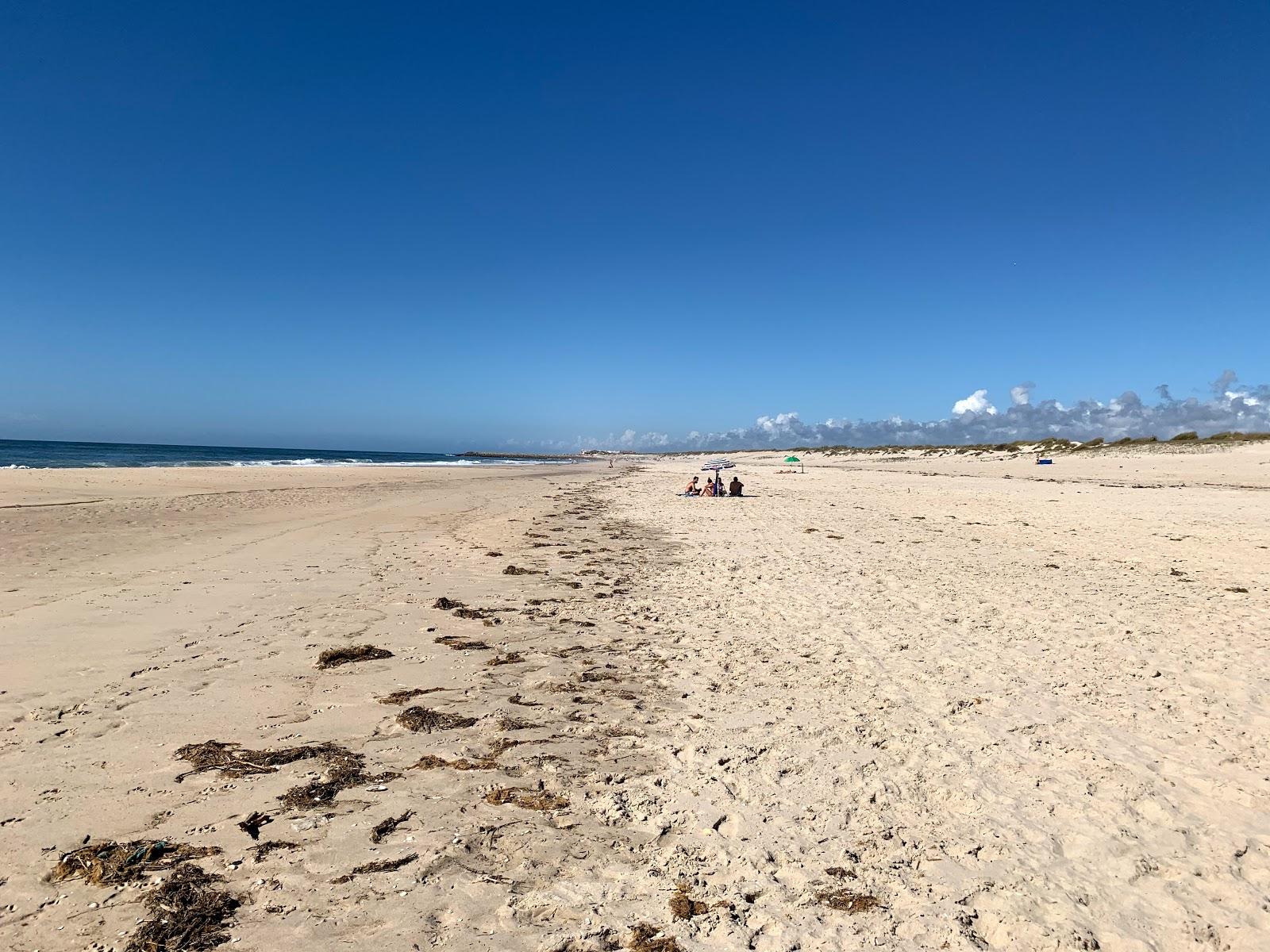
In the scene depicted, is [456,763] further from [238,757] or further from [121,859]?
[121,859]

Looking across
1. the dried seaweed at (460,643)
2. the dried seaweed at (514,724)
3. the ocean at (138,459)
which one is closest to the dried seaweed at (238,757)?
the dried seaweed at (514,724)

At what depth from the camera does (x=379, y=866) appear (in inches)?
130

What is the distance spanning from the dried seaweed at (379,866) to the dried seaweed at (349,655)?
10.4 feet

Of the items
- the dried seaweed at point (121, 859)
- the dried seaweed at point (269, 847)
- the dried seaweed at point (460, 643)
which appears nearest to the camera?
the dried seaweed at point (121, 859)

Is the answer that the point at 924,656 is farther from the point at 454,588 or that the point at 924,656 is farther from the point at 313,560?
the point at 313,560

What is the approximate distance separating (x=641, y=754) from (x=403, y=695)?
228 centimetres

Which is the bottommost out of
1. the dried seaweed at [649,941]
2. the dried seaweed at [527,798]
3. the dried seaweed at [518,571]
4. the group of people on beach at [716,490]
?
the dried seaweed at [649,941]

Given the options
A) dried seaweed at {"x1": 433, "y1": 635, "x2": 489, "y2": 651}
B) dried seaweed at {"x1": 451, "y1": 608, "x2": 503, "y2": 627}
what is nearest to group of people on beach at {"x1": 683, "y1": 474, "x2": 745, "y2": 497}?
dried seaweed at {"x1": 451, "y1": 608, "x2": 503, "y2": 627}

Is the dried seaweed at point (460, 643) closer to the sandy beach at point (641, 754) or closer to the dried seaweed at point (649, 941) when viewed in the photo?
the sandy beach at point (641, 754)

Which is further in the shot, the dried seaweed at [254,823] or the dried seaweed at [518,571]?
the dried seaweed at [518,571]

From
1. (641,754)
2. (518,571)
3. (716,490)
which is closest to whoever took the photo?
(641,754)

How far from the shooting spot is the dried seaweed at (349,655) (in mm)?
6145

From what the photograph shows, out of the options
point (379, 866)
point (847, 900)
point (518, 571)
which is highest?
point (518, 571)

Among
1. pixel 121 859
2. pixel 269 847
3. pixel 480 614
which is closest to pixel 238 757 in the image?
pixel 121 859
